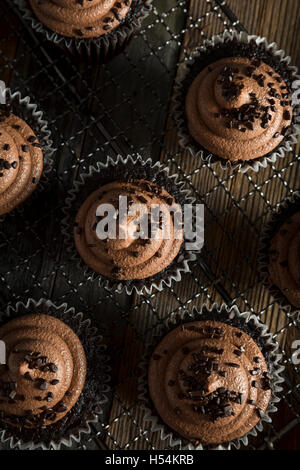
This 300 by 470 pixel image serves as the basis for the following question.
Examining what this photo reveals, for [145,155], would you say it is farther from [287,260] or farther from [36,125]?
[287,260]

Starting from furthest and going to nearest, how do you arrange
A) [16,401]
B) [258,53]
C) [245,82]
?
[258,53]
[245,82]
[16,401]

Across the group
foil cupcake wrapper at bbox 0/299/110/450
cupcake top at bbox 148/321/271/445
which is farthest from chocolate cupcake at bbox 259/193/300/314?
foil cupcake wrapper at bbox 0/299/110/450

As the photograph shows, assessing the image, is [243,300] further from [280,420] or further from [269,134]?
[269,134]

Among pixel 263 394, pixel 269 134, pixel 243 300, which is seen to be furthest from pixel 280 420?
pixel 269 134

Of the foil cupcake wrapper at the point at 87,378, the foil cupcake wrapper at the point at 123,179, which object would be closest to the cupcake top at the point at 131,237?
the foil cupcake wrapper at the point at 123,179

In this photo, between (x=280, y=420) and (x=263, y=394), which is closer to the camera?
(x=263, y=394)

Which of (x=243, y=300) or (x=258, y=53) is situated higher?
A: (x=258, y=53)
